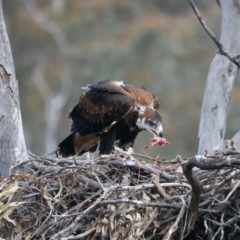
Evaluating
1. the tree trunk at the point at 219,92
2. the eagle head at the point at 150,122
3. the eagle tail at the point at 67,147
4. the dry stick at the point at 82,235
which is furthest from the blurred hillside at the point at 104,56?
the dry stick at the point at 82,235

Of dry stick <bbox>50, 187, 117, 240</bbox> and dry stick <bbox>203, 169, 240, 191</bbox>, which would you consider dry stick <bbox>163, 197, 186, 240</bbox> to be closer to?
dry stick <bbox>203, 169, 240, 191</bbox>

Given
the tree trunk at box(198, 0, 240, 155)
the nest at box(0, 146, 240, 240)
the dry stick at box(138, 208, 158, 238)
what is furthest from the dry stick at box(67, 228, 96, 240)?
the tree trunk at box(198, 0, 240, 155)

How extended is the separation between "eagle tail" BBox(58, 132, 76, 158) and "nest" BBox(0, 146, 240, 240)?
1.62 m

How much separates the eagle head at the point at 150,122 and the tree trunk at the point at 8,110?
141 cm

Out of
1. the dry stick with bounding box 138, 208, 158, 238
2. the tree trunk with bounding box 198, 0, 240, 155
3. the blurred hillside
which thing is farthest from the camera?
the blurred hillside

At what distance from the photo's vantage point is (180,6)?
73.0 ft

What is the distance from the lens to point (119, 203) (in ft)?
14.1

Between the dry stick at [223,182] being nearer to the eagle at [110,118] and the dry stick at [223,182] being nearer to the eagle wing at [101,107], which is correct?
the eagle at [110,118]

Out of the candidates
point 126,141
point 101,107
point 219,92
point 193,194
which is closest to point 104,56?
point 126,141

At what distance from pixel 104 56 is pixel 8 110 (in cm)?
1395

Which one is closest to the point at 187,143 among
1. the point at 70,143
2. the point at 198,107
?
the point at 198,107

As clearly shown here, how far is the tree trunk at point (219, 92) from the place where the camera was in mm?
5855

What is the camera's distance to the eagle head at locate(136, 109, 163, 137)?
20.2 ft

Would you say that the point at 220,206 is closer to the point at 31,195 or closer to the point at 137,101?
the point at 31,195
